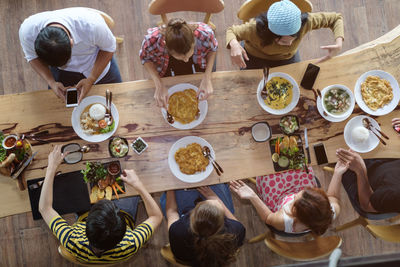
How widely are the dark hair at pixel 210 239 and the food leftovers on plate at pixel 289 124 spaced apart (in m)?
0.72

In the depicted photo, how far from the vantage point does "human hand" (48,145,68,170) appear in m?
1.89

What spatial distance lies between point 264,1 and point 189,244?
6.11 feet

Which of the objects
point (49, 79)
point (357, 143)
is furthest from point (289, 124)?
point (49, 79)

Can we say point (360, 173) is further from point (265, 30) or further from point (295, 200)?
point (265, 30)

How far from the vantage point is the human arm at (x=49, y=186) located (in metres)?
1.88

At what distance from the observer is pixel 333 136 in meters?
2.04

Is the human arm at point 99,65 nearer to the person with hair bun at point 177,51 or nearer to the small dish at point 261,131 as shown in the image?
the person with hair bun at point 177,51

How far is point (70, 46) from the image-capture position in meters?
1.84

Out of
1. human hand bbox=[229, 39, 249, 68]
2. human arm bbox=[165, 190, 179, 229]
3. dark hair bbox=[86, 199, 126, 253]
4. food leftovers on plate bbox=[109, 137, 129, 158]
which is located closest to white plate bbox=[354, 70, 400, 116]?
human hand bbox=[229, 39, 249, 68]

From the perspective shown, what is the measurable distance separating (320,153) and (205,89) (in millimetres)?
893

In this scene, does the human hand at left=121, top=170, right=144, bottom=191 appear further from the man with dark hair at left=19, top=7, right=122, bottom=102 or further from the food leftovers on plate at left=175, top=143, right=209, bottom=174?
the man with dark hair at left=19, top=7, right=122, bottom=102

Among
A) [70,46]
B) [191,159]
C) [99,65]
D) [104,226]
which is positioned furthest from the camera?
[99,65]

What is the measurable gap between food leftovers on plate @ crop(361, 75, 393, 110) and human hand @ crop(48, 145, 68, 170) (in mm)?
2089

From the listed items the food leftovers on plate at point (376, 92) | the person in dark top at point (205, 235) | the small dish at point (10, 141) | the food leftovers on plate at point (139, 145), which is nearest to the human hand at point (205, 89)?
the food leftovers on plate at point (139, 145)
